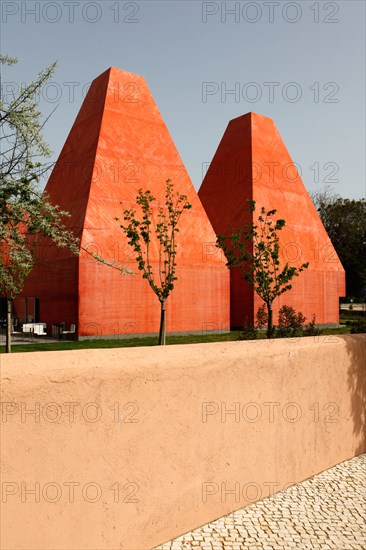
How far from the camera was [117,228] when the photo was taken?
958 inches

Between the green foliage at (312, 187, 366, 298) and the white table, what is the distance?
40703 mm

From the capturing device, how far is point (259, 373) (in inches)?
215

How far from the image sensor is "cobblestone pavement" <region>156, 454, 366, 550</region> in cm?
449

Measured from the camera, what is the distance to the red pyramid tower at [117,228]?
23578mm

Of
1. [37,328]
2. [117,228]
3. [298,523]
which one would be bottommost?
[298,523]

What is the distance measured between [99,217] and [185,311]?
766cm

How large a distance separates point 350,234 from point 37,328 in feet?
142

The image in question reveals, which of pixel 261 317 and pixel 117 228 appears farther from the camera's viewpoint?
pixel 117 228

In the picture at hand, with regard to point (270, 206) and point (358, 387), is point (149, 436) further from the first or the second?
point (270, 206)

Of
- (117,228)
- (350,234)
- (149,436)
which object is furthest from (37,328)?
(350,234)

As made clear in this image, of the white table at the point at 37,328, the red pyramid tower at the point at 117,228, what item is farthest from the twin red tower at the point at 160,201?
the white table at the point at 37,328

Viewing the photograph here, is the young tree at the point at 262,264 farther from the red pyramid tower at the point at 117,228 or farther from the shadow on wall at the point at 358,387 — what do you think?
the shadow on wall at the point at 358,387

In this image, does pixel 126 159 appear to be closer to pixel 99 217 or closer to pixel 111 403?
pixel 99 217

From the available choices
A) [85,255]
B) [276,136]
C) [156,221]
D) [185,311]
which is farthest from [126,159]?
[276,136]
